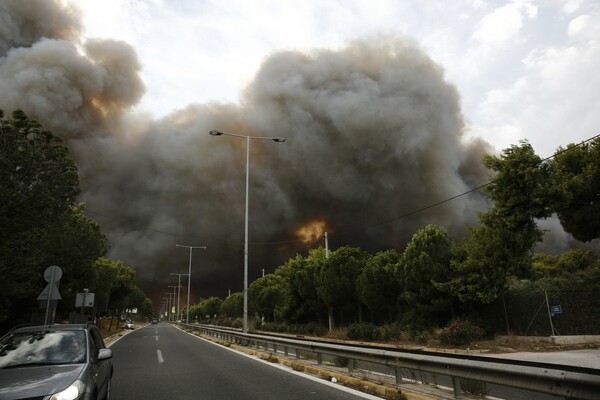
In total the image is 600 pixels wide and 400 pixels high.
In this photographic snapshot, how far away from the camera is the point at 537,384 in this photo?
4.72 m

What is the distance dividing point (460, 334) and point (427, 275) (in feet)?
16.4

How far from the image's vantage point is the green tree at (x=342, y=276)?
37.7 meters

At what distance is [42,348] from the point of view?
19.5ft

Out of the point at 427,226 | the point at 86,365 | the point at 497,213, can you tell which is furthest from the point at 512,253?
the point at 86,365

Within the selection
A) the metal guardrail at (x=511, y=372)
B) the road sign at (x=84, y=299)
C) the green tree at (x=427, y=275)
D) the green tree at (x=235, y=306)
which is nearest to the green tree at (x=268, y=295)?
the green tree at (x=235, y=306)

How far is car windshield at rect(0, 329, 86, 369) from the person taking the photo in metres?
5.66

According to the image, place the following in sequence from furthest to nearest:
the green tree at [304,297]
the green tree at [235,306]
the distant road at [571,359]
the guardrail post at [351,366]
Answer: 1. the green tree at [235,306]
2. the green tree at [304,297]
3. the distant road at [571,359]
4. the guardrail post at [351,366]

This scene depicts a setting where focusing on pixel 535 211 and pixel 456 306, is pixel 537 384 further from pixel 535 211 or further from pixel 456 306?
pixel 535 211

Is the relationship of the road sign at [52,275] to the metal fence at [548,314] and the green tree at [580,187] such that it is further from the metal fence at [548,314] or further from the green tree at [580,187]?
the green tree at [580,187]

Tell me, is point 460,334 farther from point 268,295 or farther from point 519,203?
point 268,295

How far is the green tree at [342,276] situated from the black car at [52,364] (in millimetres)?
31799

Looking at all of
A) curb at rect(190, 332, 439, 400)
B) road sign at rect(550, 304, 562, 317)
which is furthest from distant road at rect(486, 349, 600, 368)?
curb at rect(190, 332, 439, 400)

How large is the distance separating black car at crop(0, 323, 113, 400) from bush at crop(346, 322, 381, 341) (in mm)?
25263

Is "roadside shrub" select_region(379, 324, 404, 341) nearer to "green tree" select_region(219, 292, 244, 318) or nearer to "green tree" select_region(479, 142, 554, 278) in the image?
"green tree" select_region(479, 142, 554, 278)
